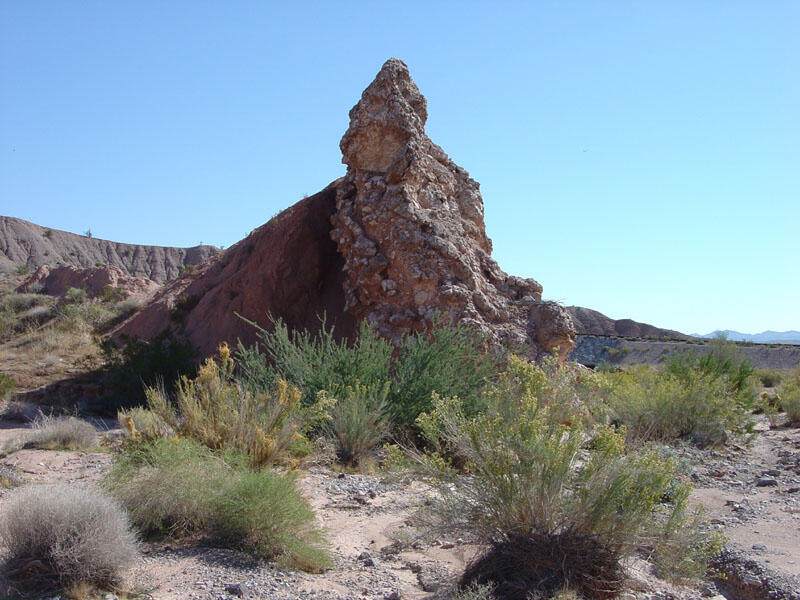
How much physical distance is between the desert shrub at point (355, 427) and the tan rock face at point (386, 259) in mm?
3117

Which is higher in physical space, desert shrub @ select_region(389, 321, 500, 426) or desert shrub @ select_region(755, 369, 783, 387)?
desert shrub @ select_region(755, 369, 783, 387)

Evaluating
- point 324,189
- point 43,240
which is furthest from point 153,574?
point 43,240

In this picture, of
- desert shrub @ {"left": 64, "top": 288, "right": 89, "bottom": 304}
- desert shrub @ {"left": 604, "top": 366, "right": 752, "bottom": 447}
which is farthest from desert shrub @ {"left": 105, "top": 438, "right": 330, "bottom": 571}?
desert shrub @ {"left": 64, "top": 288, "right": 89, "bottom": 304}

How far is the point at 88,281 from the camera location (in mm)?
26812

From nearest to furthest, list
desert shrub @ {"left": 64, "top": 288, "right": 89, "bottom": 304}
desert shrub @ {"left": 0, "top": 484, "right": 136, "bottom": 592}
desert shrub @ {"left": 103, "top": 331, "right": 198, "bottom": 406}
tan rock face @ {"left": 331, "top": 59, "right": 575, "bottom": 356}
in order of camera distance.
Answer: desert shrub @ {"left": 0, "top": 484, "right": 136, "bottom": 592}, tan rock face @ {"left": 331, "top": 59, "right": 575, "bottom": 356}, desert shrub @ {"left": 103, "top": 331, "right": 198, "bottom": 406}, desert shrub @ {"left": 64, "top": 288, "right": 89, "bottom": 304}

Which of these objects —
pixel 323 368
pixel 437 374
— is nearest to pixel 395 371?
pixel 437 374

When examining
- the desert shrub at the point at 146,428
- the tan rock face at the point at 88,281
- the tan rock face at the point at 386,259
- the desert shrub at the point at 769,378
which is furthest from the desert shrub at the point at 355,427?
the desert shrub at the point at 769,378

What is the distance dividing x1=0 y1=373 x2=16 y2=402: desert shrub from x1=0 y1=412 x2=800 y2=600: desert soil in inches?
119

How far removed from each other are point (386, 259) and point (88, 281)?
19276 millimetres

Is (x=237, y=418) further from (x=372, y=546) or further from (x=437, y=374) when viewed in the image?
(x=437, y=374)

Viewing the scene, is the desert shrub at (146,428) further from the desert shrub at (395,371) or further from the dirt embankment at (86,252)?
the dirt embankment at (86,252)

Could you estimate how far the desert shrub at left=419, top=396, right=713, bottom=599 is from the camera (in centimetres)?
419

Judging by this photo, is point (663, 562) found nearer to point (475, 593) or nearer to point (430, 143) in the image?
point (475, 593)

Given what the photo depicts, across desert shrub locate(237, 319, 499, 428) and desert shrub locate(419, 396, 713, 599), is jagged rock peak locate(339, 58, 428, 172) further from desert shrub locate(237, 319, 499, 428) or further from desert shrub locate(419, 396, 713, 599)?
desert shrub locate(419, 396, 713, 599)
